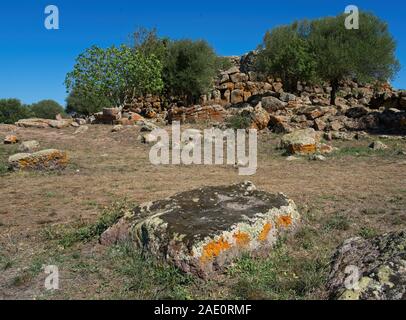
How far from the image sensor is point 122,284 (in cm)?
504

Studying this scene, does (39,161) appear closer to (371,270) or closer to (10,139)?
(10,139)

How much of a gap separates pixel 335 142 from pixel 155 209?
14.1 meters

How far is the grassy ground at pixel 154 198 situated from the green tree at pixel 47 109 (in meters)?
51.1

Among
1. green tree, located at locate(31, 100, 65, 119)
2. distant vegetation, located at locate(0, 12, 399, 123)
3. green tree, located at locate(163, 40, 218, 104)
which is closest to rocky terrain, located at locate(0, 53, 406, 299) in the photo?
distant vegetation, located at locate(0, 12, 399, 123)

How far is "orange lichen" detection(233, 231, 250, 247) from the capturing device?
5520mm

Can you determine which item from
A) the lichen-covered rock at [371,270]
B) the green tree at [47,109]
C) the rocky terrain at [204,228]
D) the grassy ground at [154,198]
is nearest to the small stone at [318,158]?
the rocky terrain at [204,228]

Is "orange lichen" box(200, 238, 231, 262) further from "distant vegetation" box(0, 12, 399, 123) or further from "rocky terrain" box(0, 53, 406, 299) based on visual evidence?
"distant vegetation" box(0, 12, 399, 123)

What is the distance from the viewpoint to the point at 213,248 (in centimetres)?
523

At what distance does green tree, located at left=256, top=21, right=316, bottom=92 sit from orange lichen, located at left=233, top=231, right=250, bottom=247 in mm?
30946

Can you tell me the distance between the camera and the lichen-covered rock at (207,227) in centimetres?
520

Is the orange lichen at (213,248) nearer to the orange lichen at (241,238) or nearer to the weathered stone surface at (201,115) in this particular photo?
the orange lichen at (241,238)

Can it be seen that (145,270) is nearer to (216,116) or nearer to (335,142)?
(335,142)

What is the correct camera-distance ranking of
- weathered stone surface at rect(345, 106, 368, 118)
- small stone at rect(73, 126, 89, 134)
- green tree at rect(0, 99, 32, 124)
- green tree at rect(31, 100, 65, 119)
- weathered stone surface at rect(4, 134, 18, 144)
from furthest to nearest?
green tree at rect(31, 100, 65, 119), green tree at rect(0, 99, 32, 124), weathered stone surface at rect(345, 106, 368, 118), small stone at rect(73, 126, 89, 134), weathered stone surface at rect(4, 134, 18, 144)
